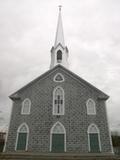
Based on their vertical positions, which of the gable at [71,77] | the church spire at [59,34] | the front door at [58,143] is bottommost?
the front door at [58,143]

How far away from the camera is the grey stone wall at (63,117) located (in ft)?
61.4

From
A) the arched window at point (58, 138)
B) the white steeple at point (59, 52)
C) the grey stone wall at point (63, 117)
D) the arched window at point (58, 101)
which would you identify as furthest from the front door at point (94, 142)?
the white steeple at point (59, 52)

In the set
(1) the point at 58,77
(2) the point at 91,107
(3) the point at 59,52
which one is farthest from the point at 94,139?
(3) the point at 59,52

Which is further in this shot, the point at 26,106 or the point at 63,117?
the point at 26,106

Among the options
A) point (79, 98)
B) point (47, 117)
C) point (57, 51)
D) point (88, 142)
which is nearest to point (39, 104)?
point (47, 117)

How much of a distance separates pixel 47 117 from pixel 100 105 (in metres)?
7.64

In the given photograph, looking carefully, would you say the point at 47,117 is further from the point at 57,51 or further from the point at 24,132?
the point at 57,51

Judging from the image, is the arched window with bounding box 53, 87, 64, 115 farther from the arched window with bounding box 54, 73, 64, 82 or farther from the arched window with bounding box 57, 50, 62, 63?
the arched window with bounding box 57, 50, 62, 63

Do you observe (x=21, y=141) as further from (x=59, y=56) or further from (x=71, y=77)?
(x=59, y=56)

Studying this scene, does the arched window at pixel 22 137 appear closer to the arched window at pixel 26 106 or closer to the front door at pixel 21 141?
the front door at pixel 21 141

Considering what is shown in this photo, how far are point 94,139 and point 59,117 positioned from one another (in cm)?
532

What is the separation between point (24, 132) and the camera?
64.1ft

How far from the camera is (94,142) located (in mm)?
18734

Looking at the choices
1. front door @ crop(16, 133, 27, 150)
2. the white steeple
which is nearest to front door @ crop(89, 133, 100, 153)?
front door @ crop(16, 133, 27, 150)
